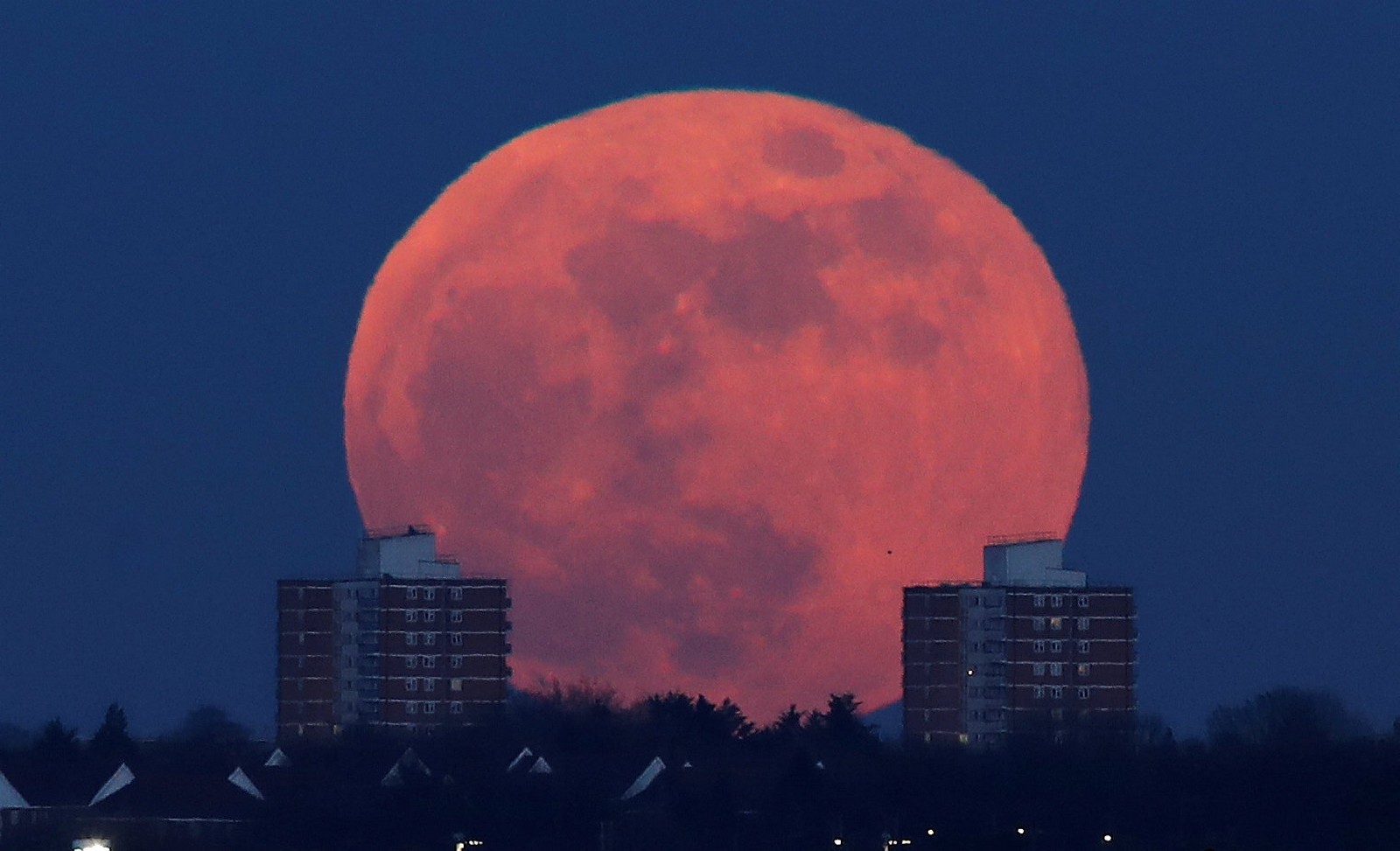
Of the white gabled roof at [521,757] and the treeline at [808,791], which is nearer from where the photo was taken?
the treeline at [808,791]

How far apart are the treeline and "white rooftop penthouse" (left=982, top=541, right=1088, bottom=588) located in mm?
12325

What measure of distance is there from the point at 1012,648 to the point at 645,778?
28158 mm

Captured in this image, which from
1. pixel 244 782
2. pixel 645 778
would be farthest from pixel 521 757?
pixel 244 782

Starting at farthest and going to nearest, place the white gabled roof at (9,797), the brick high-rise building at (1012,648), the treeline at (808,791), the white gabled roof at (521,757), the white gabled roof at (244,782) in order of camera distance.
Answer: the brick high-rise building at (1012,648), the white gabled roof at (521,757), the white gabled roof at (9,797), the white gabled roof at (244,782), the treeline at (808,791)

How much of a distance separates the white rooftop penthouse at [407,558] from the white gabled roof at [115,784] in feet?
85.9

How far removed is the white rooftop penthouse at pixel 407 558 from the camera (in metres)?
159

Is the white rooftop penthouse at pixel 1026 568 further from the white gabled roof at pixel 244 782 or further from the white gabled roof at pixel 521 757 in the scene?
the white gabled roof at pixel 244 782

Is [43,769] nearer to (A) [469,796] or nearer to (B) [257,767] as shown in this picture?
(B) [257,767]

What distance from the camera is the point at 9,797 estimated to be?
13125cm

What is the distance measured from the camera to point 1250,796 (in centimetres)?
12219

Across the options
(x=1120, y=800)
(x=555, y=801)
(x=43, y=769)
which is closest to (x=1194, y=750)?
(x=1120, y=800)

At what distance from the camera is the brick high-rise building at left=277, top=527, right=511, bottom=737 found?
158250mm

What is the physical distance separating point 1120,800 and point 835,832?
9948 millimetres

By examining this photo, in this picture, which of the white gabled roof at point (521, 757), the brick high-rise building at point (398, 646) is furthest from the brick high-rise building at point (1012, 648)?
the white gabled roof at point (521, 757)
